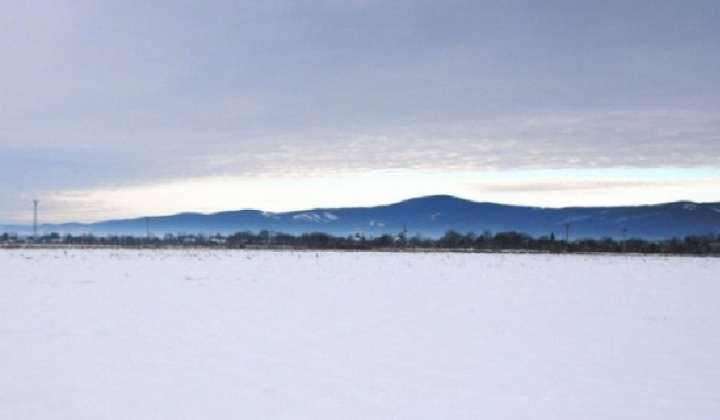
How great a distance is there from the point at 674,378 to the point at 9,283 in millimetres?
17789

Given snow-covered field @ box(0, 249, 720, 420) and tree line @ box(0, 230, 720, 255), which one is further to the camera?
tree line @ box(0, 230, 720, 255)

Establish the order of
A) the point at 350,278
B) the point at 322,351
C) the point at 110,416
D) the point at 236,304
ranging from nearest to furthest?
1. the point at 110,416
2. the point at 322,351
3. the point at 236,304
4. the point at 350,278

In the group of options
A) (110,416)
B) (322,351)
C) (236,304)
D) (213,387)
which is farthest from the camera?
(236,304)

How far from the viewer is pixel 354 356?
874 centimetres

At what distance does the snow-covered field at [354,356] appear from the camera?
253 inches

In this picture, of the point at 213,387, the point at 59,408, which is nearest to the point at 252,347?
the point at 213,387

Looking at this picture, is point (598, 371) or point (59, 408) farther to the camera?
point (598, 371)

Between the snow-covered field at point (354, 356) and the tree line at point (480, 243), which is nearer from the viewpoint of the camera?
the snow-covered field at point (354, 356)

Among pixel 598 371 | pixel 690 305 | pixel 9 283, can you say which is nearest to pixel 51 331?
pixel 598 371

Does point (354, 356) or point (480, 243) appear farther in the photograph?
point (480, 243)

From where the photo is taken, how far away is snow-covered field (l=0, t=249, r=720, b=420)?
21.1ft

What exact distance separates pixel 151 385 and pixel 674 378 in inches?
224

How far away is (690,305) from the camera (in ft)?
48.9

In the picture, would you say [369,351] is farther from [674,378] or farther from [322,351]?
[674,378]
